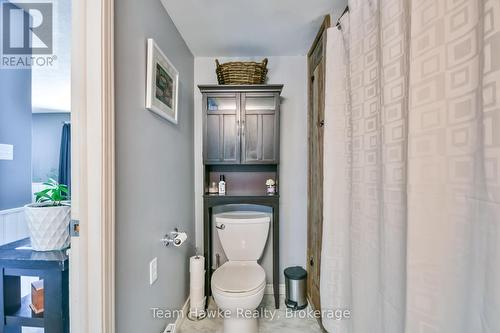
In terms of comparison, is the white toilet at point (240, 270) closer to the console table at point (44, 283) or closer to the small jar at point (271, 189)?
the small jar at point (271, 189)

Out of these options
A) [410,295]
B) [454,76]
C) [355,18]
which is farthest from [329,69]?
[410,295]

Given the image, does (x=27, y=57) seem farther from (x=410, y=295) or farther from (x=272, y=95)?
(x=410, y=295)

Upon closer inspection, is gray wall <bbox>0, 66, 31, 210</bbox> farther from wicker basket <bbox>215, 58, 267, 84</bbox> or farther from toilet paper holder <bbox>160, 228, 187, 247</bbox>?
wicker basket <bbox>215, 58, 267, 84</bbox>

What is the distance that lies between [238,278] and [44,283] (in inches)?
43.8

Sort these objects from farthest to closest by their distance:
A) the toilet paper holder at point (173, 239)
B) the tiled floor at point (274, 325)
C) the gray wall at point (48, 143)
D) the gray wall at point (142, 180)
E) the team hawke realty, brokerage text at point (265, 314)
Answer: the gray wall at point (48, 143)
the tiled floor at point (274, 325)
the toilet paper holder at point (173, 239)
the team hawke realty, brokerage text at point (265, 314)
the gray wall at point (142, 180)

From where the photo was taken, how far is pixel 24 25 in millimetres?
1347

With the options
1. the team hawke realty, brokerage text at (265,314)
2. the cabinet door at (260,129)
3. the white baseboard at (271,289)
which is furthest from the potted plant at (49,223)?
the white baseboard at (271,289)

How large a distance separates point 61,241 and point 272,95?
1775 mm

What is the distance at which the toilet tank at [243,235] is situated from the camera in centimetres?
207

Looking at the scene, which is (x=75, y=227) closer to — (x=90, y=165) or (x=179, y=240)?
(x=90, y=165)

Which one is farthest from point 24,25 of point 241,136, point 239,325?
point 239,325

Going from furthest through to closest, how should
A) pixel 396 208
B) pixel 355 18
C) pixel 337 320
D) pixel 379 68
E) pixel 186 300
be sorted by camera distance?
pixel 186 300 → pixel 337 320 → pixel 355 18 → pixel 379 68 → pixel 396 208

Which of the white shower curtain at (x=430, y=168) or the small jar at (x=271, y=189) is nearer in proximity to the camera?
the white shower curtain at (x=430, y=168)

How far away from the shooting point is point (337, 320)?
1411 millimetres
